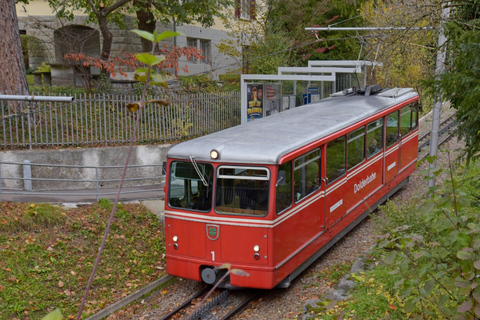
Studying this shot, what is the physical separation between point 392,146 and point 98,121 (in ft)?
27.6

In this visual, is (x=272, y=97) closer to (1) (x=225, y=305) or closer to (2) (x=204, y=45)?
(2) (x=204, y=45)

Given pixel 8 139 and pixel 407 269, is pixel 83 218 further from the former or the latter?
pixel 407 269

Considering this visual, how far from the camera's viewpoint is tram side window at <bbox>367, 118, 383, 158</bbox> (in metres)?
12.4

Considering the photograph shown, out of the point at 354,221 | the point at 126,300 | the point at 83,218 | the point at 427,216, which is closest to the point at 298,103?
the point at 354,221

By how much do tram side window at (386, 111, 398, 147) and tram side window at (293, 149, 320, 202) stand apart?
452 centimetres

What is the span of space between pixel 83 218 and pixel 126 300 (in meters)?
2.46

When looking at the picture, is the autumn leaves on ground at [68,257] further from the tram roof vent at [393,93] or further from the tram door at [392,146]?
the tram roof vent at [393,93]

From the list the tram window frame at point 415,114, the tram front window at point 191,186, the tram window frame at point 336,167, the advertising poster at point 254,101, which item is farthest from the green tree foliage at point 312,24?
the tram front window at point 191,186

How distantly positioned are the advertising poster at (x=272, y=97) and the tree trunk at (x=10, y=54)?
841 centimetres

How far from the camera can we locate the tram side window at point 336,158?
33.9ft

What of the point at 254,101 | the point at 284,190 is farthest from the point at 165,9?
the point at 284,190

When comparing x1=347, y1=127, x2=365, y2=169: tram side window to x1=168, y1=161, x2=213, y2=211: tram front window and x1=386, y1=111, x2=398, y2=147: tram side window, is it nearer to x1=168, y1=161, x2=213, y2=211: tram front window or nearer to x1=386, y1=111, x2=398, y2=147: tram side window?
x1=386, y1=111, x2=398, y2=147: tram side window

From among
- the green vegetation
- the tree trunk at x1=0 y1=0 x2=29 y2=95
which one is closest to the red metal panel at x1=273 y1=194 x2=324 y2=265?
the green vegetation

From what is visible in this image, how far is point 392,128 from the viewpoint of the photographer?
13.9 meters
